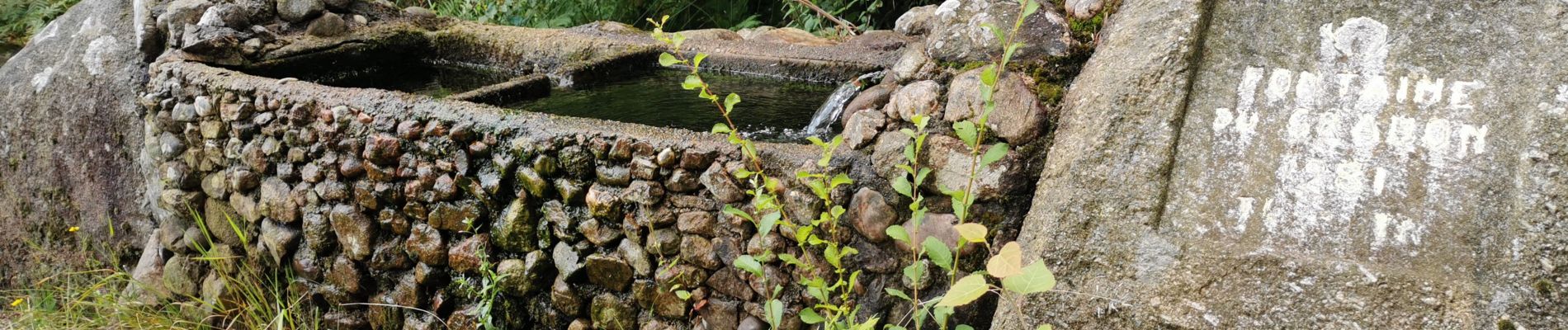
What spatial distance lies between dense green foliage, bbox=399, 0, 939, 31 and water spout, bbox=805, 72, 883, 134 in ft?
8.10

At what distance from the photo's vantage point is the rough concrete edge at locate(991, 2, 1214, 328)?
6.30 feet

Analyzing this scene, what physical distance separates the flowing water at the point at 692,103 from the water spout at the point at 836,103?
7 cm

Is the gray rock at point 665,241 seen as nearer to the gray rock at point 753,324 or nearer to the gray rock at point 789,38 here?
the gray rock at point 753,324

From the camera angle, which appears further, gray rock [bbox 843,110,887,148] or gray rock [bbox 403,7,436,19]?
gray rock [bbox 403,7,436,19]

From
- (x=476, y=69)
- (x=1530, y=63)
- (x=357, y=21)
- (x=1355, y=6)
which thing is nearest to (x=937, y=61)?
(x=1355, y=6)

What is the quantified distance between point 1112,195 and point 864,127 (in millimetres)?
642

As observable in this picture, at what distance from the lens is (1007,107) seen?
227 cm

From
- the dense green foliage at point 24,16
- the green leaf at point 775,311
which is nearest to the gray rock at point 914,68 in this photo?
the green leaf at point 775,311

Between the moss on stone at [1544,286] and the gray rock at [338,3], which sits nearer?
the moss on stone at [1544,286]

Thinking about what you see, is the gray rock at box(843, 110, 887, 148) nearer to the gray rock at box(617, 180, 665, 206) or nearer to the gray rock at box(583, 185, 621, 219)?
the gray rock at box(617, 180, 665, 206)

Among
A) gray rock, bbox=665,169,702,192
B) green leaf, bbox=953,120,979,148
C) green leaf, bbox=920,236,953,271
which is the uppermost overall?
green leaf, bbox=953,120,979,148

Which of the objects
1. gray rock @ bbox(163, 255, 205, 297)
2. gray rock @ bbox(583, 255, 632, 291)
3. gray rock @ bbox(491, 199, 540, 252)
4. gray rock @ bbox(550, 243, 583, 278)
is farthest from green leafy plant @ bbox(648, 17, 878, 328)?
gray rock @ bbox(163, 255, 205, 297)

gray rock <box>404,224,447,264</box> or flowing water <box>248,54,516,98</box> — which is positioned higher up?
gray rock <box>404,224,447,264</box>

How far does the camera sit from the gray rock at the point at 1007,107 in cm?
224
